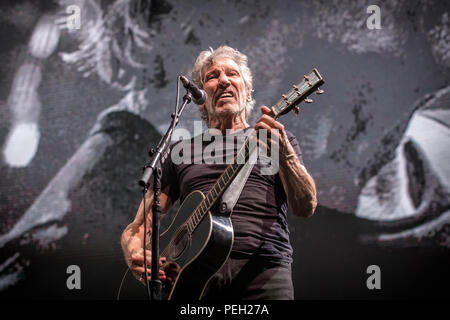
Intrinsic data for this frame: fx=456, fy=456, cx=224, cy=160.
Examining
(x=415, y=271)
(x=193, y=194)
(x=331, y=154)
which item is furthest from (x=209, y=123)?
(x=415, y=271)

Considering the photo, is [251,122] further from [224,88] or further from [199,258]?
[199,258]

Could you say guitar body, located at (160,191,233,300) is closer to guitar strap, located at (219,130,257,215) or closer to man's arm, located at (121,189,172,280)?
guitar strap, located at (219,130,257,215)

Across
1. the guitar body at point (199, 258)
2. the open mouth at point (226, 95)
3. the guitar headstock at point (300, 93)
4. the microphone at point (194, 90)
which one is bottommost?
the guitar body at point (199, 258)

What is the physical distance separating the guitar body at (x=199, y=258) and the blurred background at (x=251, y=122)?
1.37m

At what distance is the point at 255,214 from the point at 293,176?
23 centimetres

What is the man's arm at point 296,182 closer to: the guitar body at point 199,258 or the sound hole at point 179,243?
the guitar body at point 199,258

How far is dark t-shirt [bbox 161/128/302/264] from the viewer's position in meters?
1.85

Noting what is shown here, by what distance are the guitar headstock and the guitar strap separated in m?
0.21

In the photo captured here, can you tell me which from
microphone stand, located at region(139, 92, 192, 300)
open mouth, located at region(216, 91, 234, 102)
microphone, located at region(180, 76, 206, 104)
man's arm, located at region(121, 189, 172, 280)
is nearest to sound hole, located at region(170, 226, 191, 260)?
man's arm, located at region(121, 189, 172, 280)

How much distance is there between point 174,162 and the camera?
2.29 metres

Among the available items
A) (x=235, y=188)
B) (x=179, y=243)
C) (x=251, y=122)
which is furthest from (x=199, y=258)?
(x=251, y=122)

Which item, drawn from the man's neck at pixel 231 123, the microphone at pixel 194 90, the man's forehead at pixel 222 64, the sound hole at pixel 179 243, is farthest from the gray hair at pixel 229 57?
the sound hole at pixel 179 243

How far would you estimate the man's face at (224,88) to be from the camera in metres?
2.33
